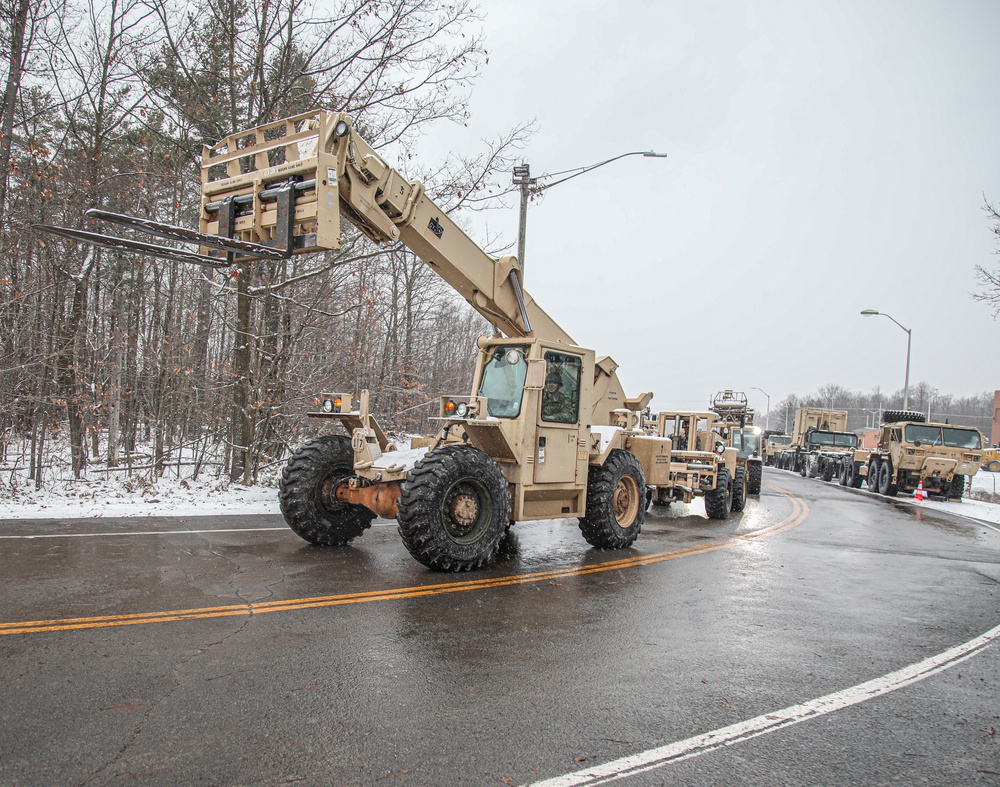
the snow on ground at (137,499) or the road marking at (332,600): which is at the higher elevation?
the road marking at (332,600)

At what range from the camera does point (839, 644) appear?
5785mm

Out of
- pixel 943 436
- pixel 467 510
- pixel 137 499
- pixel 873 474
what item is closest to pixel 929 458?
pixel 943 436

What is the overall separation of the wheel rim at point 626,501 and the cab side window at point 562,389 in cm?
153

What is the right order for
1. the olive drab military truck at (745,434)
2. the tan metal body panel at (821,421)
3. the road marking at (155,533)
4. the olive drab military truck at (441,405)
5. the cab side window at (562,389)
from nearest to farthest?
the olive drab military truck at (441,405)
the road marking at (155,533)
the cab side window at (562,389)
the olive drab military truck at (745,434)
the tan metal body panel at (821,421)

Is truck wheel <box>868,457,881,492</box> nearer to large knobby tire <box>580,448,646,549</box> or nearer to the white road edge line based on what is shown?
large knobby tire <box>580,448,646,549</box>

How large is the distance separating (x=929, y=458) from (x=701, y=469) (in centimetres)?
1333

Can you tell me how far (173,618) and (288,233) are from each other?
12.2 feet

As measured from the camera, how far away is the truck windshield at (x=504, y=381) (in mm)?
8789

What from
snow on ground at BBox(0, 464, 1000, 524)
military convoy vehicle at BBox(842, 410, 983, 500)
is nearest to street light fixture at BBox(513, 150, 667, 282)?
snow on ground at BBox(0, 464, 1000, 524)

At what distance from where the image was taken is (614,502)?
9.89m

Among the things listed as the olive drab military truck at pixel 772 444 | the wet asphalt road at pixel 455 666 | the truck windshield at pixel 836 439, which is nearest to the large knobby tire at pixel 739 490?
the wet asphalt road at pixel 455 666

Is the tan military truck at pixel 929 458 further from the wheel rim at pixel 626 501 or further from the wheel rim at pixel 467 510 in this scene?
the wheel rim at pixel 467 510

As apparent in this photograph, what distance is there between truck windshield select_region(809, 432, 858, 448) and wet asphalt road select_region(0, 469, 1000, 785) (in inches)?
1260

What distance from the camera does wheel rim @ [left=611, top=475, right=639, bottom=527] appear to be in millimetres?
10180
